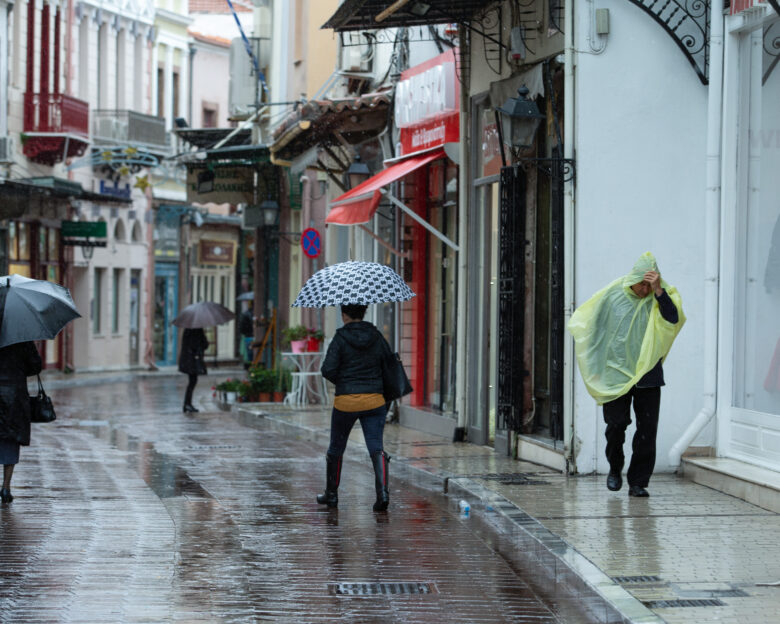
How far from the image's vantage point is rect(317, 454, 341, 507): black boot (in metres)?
11.8

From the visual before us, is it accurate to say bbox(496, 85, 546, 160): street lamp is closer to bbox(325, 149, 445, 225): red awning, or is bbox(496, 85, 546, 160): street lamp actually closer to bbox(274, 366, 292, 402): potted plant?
bbox(325, 149, 445, 225): red awning

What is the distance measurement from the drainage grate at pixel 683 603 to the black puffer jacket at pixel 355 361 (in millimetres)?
4524

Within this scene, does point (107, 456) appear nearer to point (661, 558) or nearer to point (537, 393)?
point (537, 393)

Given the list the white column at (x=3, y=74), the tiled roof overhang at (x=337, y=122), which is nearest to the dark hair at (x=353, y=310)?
the tiled roof overhang at (x=337, y=122)

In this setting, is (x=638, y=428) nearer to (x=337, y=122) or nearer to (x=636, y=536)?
(x=636, y=536)

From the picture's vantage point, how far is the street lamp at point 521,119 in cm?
1354

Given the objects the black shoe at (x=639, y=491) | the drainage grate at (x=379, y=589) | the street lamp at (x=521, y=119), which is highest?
the street lamp at (x=521, y=119)

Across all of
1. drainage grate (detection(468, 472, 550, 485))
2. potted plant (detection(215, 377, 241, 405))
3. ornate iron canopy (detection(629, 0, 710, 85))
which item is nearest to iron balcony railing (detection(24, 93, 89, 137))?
potted plant (detection(215, 377, 241, 405))

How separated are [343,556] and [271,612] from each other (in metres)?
1.85

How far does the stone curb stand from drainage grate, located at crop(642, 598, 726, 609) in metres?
0.08

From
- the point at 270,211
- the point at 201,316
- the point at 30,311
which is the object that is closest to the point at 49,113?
the point at 270,211

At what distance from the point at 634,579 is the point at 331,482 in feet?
13.8

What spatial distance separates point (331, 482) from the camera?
11875 millimetres

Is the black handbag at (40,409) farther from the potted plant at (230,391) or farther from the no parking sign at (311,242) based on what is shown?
the potted plant at (230,391)
